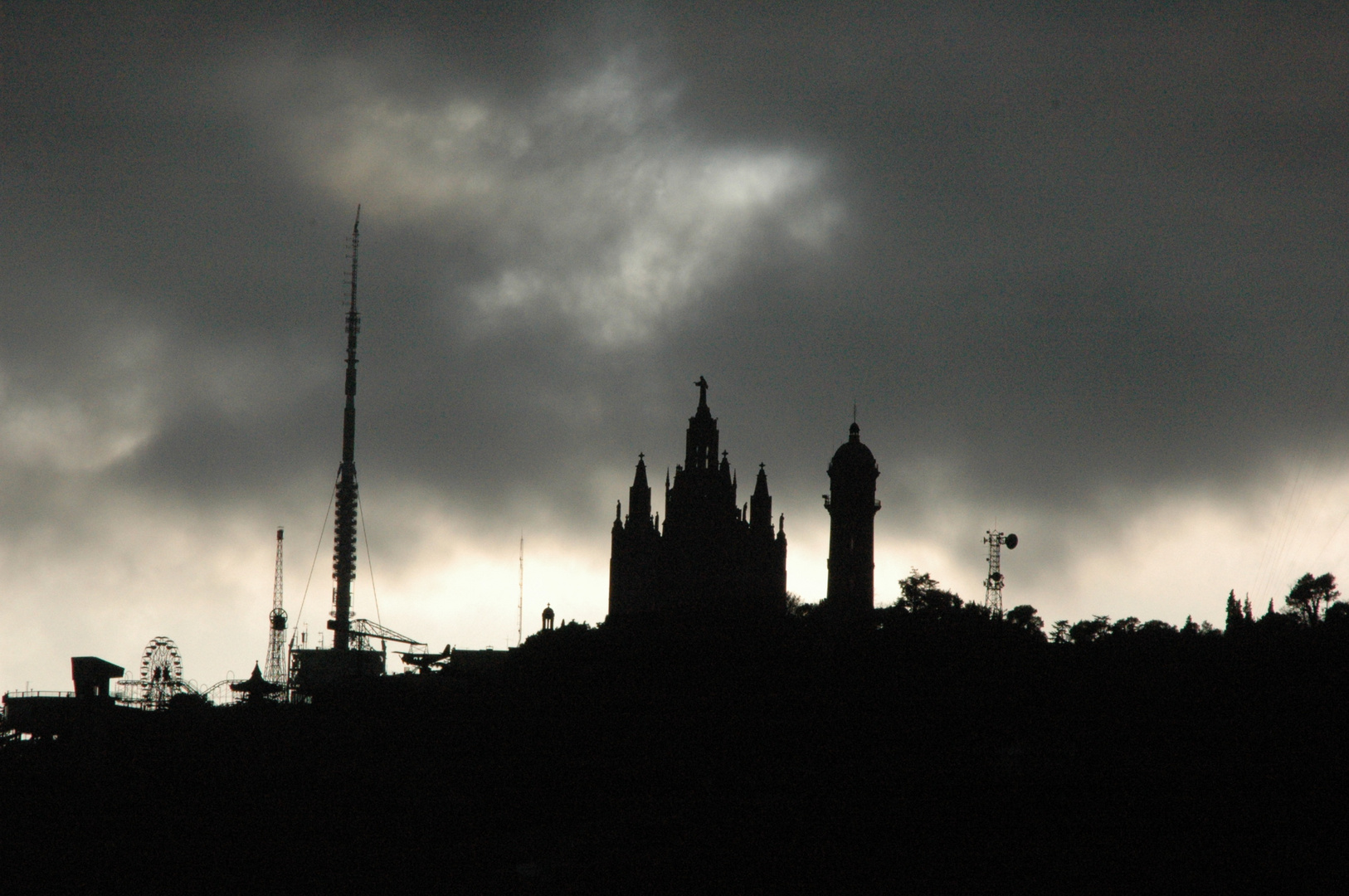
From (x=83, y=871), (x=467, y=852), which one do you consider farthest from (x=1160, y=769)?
(x=83, y=871)

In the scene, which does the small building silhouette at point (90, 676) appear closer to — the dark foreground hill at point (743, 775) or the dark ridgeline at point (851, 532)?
the dark foreground hill at point (743, 775)

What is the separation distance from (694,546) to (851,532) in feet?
54.2

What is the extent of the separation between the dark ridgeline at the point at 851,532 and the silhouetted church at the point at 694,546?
286 inches

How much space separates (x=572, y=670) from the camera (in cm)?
13212

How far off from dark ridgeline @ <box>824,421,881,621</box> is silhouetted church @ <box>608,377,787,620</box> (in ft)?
23.9

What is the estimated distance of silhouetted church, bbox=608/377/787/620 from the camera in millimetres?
160000

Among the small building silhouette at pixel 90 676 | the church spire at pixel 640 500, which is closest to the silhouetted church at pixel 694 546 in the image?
the church spire at pixel 640 500

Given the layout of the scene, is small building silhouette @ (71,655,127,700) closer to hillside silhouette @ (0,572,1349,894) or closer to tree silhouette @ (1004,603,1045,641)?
hillside silhouette @ (0,572,1349,894)

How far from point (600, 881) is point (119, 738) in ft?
161

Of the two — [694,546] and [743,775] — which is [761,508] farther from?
[743,775]

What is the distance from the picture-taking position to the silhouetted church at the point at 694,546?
16000 centimetres

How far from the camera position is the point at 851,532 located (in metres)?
153

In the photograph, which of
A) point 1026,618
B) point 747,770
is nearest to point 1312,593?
point 1026,618

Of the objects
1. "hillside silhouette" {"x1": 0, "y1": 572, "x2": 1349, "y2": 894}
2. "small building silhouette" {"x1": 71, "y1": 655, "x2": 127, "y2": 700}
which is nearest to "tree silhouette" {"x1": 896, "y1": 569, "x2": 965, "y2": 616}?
"hillside silhouette" {"x1": 0, "y1": 572, "x2": 1349, "y2": 894}
